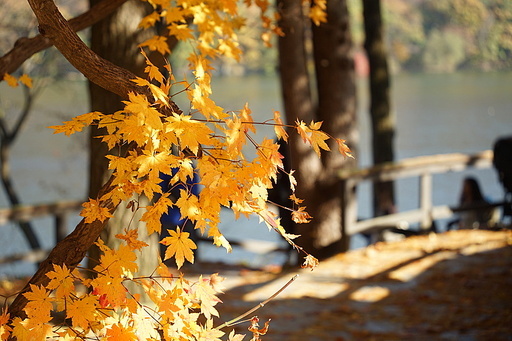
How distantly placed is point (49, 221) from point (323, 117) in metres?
12.8

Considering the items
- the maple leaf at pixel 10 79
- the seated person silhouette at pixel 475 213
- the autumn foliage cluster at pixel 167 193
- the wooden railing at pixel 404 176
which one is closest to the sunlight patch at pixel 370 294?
the wooden railing at pixel 404 176

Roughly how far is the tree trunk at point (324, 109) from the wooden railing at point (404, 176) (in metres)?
0.13

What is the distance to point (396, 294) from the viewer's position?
620 cm

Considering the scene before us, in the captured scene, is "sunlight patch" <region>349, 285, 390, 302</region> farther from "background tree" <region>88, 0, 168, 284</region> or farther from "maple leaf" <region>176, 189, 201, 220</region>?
"maple leaf" <region>176, 189, 201, 220</region>

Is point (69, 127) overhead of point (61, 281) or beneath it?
overhead

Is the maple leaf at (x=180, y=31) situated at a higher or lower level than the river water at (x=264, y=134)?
higher

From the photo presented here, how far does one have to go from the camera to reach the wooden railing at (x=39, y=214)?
298 inches

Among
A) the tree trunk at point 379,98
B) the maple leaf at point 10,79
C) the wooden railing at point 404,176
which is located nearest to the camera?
the maple leaf at point 10,79

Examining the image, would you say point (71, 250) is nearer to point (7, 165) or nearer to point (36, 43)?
point (36, 43)

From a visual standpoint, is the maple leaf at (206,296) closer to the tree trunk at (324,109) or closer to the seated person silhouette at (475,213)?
the tree trunk at (324,109)

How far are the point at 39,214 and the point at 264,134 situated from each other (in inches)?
707

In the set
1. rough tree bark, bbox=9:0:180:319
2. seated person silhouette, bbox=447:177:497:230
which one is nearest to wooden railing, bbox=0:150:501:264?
seated person silhouette, bbox=447:177:497:230

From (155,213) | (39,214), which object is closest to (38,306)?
(155,213)

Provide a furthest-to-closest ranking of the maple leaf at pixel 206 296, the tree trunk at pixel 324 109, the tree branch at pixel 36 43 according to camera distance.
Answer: the tree trunk at pixel 324 109
the tree branch at pixel 36 43
the maple leaf at pixel 206 296
